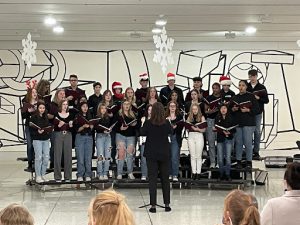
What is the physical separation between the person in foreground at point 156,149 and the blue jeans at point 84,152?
2.44 metres

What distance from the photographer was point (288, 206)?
386 cm

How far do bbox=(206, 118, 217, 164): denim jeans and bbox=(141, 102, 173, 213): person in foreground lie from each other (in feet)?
9.28

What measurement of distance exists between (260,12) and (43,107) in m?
4.83

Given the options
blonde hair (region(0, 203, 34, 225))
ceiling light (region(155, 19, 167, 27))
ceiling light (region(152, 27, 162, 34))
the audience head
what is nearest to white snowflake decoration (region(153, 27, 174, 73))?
ceiling light (region(155, 19, 167, 27))

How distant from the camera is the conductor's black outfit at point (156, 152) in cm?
855

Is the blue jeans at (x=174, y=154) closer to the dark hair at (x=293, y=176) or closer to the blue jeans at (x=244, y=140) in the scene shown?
the blue jeans at (x=244, y=140)

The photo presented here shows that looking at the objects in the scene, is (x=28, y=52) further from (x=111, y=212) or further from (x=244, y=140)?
(x=111, y=212)

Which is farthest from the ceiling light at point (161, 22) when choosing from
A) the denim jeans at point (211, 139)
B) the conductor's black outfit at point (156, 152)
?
the conductor's black outfit at point (156, 152)

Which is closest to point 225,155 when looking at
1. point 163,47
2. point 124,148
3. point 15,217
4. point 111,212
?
point 124,148

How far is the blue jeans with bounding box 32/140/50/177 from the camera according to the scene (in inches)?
415

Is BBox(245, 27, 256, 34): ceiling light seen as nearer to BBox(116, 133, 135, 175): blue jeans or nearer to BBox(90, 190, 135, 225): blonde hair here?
BBox(116, 133, 135, 175): blue jeans

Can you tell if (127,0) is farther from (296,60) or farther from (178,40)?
(296,60)

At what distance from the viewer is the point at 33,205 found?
9.11 meters

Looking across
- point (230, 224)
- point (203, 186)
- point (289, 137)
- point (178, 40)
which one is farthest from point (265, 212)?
point (289, 137)
